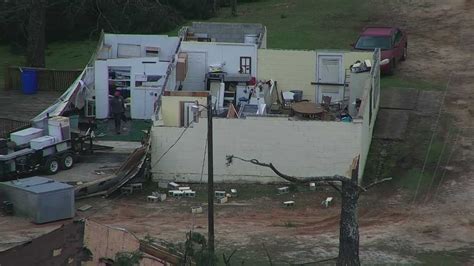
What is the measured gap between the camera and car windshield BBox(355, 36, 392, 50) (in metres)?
41.1

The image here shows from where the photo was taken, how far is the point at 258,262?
80.7 feet

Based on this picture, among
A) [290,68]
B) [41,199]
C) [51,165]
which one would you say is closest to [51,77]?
[290,68]

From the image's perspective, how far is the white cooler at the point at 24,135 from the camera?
30.8 metres

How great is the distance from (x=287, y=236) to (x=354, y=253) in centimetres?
1019

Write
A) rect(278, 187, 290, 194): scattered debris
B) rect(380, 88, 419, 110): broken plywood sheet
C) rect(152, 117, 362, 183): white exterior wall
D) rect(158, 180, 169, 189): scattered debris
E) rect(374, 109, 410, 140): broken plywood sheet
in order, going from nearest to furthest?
rect(278, 187, 290, 194): scattered debris → rect(152, 117, 362, 183): white exterior wall → rect(158, 180, 169, 189): scattered debris → rect(374, 109, 410, 140): broken plywood sheet → rect(380, 88, 419, 110): broken plywood sheet

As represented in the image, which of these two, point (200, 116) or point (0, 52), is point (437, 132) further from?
point (0, 52)

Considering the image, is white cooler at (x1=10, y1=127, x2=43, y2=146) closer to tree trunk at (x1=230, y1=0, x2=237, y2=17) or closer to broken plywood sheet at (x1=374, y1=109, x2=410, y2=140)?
broken plywood sheet at (x1=374, y1=109, x2=410, y2=140)

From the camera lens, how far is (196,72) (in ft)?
123

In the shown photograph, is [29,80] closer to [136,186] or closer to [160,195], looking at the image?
[136,186]

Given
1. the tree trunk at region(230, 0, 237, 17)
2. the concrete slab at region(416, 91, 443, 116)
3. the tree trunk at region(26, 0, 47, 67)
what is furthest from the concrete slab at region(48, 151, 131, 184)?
the tree trunk at region(230, 0, 237, 17)

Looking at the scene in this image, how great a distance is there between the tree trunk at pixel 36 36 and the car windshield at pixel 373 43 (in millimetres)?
14026

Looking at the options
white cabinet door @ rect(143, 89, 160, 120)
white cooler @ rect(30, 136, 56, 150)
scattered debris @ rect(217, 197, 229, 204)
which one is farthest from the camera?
white cabinet door @ rect(143, 89, 160, 120)

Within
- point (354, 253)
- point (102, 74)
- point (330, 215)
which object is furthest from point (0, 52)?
point (354, 253)

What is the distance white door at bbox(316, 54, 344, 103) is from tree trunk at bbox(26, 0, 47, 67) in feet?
46.1
